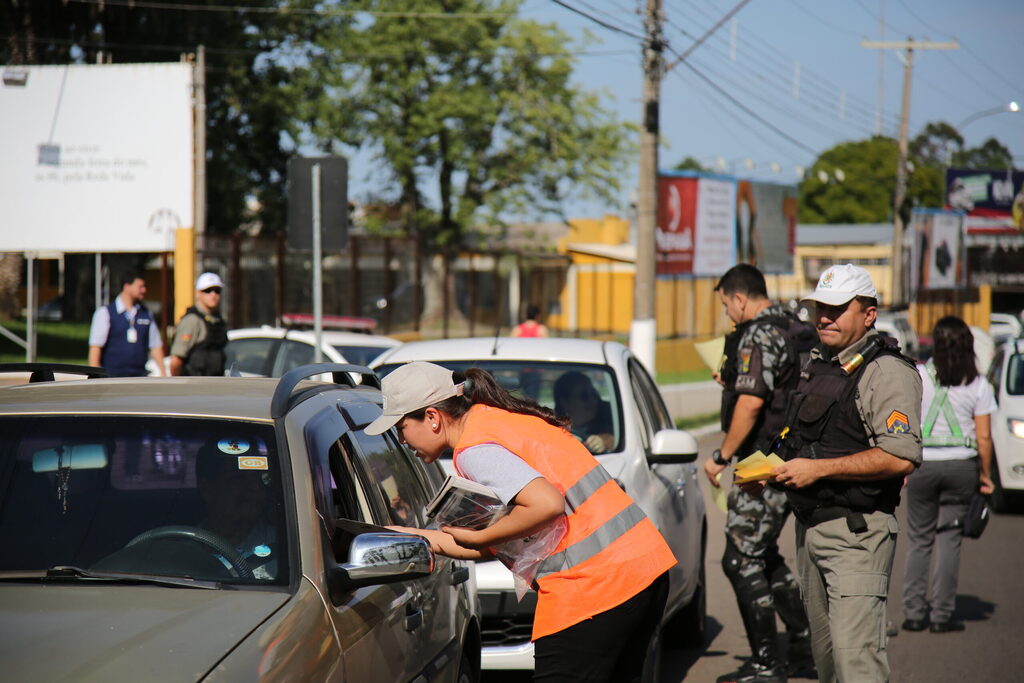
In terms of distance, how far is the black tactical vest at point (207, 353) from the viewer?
10.6 metres

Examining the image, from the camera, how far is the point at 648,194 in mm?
19016

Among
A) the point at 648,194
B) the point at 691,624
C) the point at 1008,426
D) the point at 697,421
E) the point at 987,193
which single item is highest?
the point at 987,193

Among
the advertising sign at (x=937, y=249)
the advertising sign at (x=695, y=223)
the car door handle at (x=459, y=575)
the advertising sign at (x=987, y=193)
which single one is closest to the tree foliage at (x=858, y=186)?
the advertising sign at (x=987, y=193)

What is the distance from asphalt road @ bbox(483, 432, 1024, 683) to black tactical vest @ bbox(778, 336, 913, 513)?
216 cm

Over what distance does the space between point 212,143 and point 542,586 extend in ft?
125

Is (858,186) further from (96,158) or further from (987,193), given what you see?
(96,158)

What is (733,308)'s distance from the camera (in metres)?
6.84

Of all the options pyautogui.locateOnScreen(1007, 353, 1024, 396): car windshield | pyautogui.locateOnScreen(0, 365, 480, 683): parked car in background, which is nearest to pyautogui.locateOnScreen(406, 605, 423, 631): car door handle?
pyautogui.locateOnScreen(0, 365, 480, 683): parked car in background

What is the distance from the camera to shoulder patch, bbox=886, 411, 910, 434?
184 inches

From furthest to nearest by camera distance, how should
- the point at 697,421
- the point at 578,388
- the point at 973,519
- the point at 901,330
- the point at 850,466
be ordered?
the point at 901,330, the point at 697,421, the point at 973,519, the point at 578,388, the point at 850,466

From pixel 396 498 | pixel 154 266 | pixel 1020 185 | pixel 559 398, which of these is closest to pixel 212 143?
pixel 154 266

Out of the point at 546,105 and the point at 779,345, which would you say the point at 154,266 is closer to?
the point at 546,105

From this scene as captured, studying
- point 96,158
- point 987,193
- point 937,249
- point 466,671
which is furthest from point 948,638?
point 987,193

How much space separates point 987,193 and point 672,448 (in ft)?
232
